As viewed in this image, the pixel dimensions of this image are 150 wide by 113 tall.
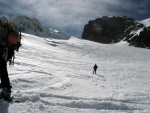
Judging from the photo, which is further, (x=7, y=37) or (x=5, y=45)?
(x=5, y=45)

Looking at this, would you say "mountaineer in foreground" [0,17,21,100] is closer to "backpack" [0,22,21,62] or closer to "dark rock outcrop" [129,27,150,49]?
"backpack" [0,22,21,62]

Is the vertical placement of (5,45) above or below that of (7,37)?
below

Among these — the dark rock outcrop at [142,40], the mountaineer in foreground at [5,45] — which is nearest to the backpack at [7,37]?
the mountaineer in foreground at [5,45]

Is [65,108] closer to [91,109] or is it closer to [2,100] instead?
[91,109]

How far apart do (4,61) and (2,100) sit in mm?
652

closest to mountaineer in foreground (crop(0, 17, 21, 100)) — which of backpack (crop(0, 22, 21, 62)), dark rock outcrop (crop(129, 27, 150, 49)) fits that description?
backpack (crop(0, 22, 21, 62))

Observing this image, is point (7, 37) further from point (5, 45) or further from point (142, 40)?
point (142, 40)

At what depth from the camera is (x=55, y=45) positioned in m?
64.2

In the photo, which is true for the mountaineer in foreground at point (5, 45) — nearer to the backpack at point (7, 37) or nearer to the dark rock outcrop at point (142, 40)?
the backpack at point (7, 37)

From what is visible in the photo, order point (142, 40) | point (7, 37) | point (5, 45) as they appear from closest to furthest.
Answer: point (7, 37)
point (5, 45)
point (142, 40)

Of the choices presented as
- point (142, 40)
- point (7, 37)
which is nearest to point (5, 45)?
point (7, 37)

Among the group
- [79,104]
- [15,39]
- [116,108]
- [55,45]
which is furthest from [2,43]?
[55,45]

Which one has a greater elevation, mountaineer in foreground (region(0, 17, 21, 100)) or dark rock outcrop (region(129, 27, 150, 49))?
dark rock outcrop (region(129, 27, 150, 49))

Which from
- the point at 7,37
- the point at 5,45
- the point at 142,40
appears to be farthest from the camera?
the point at 142,40
